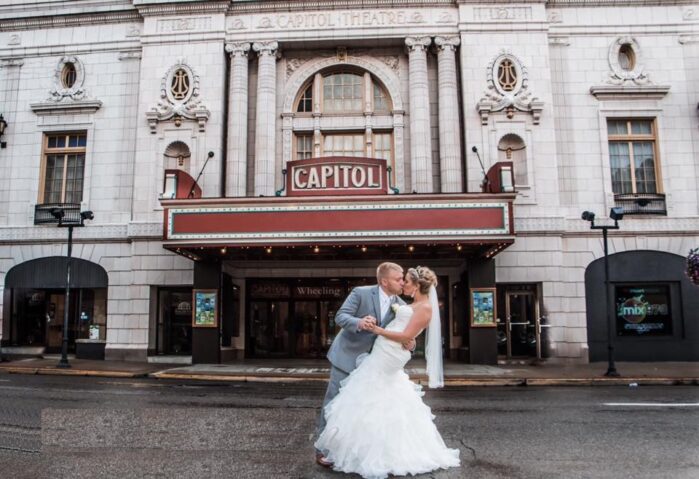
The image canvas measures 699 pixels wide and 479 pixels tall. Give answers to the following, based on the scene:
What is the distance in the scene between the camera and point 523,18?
69.2ft

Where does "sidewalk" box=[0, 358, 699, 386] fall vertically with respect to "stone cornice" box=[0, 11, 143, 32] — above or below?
below

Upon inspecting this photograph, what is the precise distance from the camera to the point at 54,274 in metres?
A: 21.5

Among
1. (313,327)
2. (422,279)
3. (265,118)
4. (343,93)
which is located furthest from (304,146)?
(422,279)

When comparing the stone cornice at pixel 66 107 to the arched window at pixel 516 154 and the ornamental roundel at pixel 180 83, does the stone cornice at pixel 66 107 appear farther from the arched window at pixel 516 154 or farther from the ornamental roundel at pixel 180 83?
the arched window at pixel 516 154

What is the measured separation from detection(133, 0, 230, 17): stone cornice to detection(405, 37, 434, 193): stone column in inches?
283

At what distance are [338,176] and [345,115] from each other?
15.5 ft

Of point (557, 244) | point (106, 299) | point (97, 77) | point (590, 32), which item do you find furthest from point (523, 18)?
point (106, 299)

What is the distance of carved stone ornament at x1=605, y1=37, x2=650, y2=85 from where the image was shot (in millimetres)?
20859

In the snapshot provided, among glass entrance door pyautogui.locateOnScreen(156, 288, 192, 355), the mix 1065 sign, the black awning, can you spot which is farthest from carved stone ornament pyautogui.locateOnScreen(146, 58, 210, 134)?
glass entrance door pyautogui.locateOnScreen(156, 288, 192, 355)

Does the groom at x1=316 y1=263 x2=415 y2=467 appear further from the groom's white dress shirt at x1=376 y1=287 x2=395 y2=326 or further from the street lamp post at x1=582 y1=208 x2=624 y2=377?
the street lamp post at x1=582 y1=208 x2=624 y2=377

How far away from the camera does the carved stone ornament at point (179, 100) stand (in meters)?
21.1

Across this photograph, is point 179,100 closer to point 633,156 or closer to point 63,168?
point 63,168

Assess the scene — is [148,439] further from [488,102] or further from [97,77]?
[97,77]

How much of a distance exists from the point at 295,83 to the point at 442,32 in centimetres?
579
